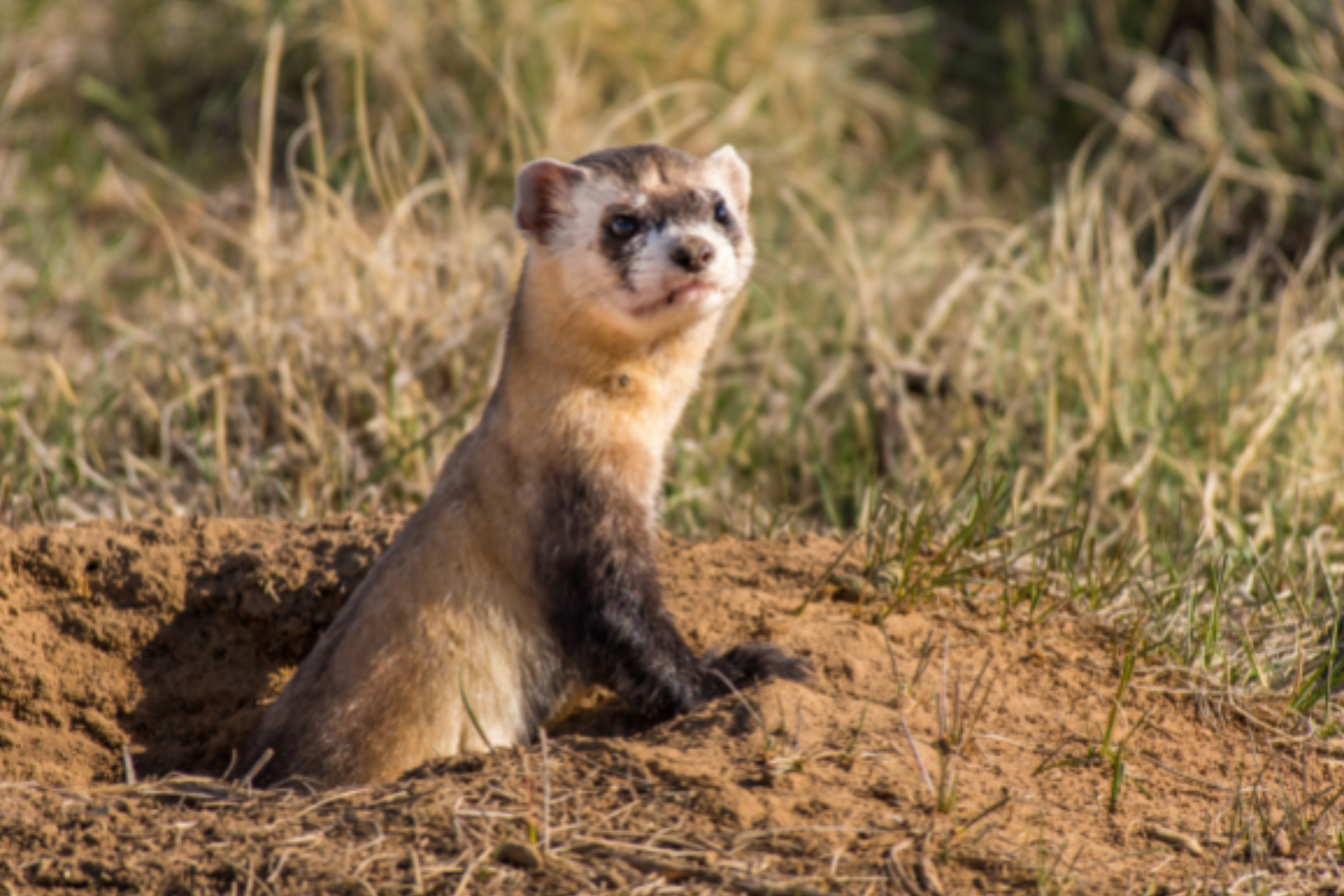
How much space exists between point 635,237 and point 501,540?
900mm

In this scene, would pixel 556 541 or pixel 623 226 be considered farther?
pixel 623 226

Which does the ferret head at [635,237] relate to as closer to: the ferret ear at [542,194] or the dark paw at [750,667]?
the ferret ear at [542,194]

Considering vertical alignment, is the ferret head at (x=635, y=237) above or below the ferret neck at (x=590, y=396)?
above

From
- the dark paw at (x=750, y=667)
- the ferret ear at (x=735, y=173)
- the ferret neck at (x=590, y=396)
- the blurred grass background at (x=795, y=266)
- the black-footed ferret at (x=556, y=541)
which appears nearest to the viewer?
the dark paw at (x=750, y=667)

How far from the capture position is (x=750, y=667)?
144 inches

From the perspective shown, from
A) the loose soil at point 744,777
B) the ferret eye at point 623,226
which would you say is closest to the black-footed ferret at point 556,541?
the ferret eye at point 623,226

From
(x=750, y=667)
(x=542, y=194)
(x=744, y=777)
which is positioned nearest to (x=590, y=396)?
(x=542, y=194)

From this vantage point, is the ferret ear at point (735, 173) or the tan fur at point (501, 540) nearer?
the tan fur at point (501, 540)

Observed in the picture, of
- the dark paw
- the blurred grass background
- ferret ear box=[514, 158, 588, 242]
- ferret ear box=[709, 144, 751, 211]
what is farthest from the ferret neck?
the blurred grass background

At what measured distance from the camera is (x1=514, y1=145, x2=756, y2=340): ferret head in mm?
3771

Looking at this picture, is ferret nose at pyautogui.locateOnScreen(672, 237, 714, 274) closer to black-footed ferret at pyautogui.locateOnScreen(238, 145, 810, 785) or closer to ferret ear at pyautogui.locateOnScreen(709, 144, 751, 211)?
black-footed ferret at pyautogui.locateOnScreen(238, 145, 810, 785)

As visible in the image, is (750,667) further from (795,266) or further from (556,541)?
(795,266)

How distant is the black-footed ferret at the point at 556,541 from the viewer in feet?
12.1

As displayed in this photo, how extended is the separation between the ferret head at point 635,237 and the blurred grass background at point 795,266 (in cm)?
92
